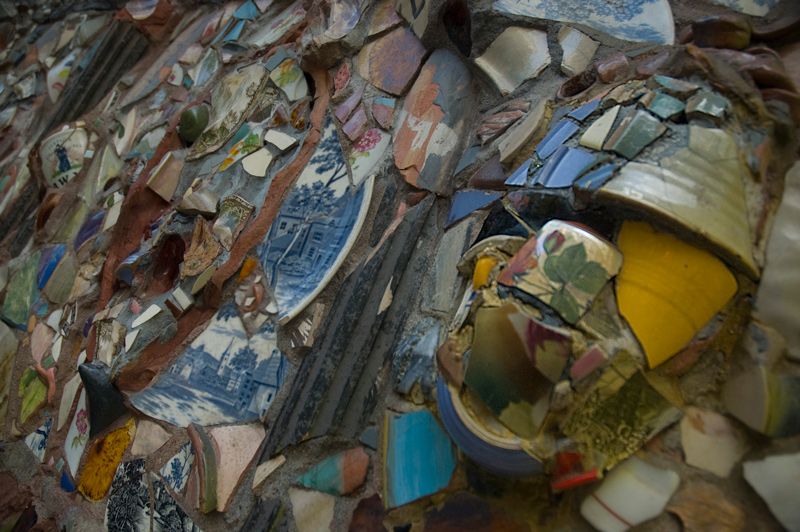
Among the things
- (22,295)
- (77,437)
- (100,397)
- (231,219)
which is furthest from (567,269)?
(22,295)

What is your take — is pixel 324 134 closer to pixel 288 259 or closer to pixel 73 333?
pixel 288 259

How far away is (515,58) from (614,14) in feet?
0.61

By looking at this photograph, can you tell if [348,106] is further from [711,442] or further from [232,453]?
[711,442]

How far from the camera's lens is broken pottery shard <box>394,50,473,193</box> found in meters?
1.08

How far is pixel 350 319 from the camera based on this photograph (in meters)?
0.97

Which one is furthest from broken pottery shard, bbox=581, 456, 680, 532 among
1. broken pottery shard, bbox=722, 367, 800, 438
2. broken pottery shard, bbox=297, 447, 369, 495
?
broken pottery shard, bbox=297, 447, 369, 495

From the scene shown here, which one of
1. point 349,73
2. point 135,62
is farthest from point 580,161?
point 135,62

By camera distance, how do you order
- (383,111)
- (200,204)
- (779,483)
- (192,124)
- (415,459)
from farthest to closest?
(192,124), (200,204), (383,111), (415,459), (779,483)

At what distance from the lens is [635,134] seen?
72 cm

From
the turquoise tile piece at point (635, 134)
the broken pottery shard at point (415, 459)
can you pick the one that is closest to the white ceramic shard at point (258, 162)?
the broken pottery shard at point (415, 459)

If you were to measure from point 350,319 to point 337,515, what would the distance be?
12.7 inches

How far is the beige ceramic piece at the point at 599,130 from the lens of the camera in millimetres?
751

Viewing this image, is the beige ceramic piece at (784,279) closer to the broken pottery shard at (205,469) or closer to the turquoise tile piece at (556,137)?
the turquoise tile piece at (556,137)

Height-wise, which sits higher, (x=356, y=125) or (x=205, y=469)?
(x=356, y=125)
